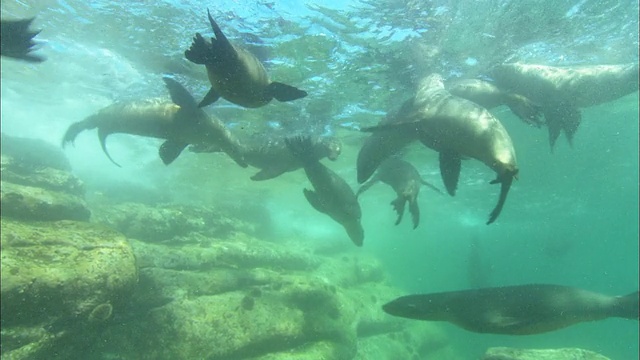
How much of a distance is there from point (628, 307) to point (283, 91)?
21.0ft

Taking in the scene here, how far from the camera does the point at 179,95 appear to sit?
23.5 feet

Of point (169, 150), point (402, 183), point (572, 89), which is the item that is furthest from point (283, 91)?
point (572, 89)

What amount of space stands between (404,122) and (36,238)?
6924 mm

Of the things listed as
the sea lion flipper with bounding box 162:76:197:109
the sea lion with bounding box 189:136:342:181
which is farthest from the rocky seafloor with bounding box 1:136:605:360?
the sea lion with bounding box 189:136:342:181

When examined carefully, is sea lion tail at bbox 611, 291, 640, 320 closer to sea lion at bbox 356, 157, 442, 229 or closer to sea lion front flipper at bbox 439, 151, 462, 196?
sea lion front flipper at bbox 439, 151, 462, 196

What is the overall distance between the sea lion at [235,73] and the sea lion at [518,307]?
405cm

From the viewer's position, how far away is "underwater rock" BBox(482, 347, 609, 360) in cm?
776

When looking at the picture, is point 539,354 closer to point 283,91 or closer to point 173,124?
point 283,91

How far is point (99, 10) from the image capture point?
1047 centimetres

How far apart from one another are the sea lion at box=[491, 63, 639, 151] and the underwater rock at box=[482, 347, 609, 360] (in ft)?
15.4

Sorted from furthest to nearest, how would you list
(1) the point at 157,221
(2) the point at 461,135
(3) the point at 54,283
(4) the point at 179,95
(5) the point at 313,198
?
(1) the point at 157,221, (5) the point at 313,198, (4) the point at 179,95, (3) the point at 54,283, (2) the point at 461,135

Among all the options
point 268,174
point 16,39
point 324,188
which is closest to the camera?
point 16,39

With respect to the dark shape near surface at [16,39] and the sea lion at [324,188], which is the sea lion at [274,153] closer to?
the sea lion at [324,188]

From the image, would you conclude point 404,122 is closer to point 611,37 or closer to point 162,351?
point 162,351
